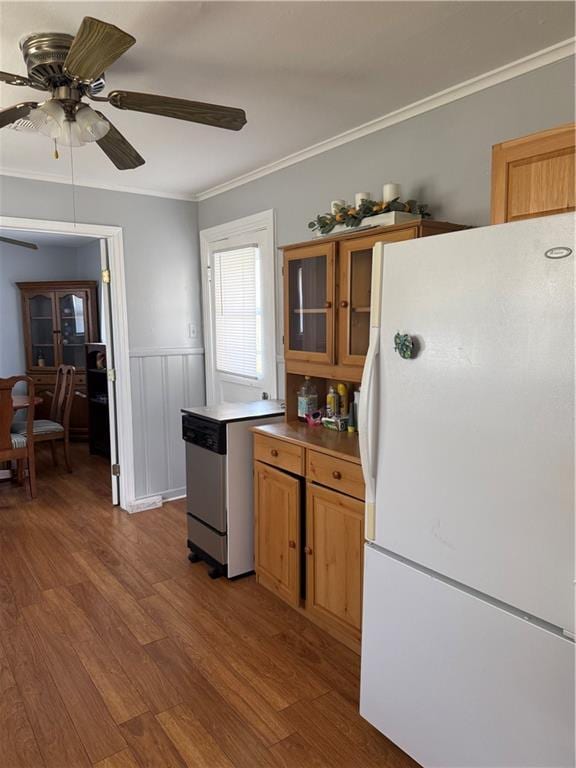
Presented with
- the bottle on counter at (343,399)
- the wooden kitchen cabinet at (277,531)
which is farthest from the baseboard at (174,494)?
the bottle on counter at (343,399)

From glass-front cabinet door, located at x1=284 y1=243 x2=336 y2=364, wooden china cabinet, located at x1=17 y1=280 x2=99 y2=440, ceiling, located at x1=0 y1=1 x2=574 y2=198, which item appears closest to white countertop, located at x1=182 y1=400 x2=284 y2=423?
glass-front cabinet door, located at x1=284 y1=243 x2=336 y2=364

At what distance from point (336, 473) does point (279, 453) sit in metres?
0.44

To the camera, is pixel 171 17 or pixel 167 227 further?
pixel 167 227

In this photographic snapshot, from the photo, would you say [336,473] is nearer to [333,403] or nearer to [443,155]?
[333,403]

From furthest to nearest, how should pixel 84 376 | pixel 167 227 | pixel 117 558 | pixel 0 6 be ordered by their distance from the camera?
1. pixel 84 376
2. pixel 167 227
3. pixel 117 558
4. pixel 0 6

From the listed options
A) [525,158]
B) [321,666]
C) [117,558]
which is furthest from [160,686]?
[525,158]

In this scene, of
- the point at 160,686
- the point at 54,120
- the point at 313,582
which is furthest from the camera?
the point at 313,582

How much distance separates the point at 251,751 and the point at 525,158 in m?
2.24

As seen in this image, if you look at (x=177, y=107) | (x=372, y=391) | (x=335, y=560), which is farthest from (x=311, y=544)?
(x=177, y=107)

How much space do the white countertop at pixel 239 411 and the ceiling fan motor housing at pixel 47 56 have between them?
1.68 m

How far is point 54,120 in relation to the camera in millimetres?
1890

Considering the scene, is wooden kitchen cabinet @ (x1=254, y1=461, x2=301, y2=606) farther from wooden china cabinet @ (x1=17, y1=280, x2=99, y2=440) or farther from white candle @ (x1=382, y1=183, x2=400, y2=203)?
wooden china cabinet @ (x1=17, y1=280, x2=99, y2=440)

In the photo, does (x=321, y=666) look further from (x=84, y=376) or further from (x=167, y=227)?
(x=84, y=376)

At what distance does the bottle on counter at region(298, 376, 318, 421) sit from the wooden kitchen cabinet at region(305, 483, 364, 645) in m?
0.57
